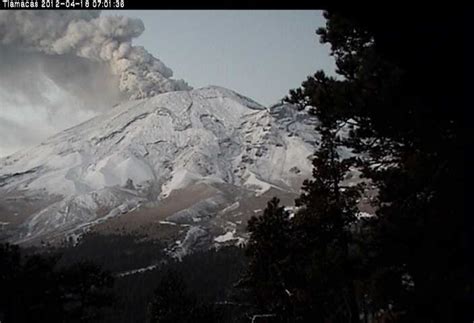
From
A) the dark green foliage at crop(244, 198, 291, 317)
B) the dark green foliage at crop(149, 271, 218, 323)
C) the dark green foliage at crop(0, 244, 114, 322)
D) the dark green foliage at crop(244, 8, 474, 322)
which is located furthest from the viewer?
the dark green foliage at crop(149, 271, 218, 323)

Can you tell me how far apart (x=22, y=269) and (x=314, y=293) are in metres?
14.1

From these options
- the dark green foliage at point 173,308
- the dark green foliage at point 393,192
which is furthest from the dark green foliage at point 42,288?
the dark green foliage at point 393,192

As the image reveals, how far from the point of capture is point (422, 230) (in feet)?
33.0

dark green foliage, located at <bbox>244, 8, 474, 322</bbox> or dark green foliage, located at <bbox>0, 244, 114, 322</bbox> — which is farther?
dark green foliage, located at <bbox>0, 244, 114, 322</bbox>

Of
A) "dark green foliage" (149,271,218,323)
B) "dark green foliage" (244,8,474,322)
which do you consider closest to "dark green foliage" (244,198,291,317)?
"dark green foliage" (244,8,474,322)

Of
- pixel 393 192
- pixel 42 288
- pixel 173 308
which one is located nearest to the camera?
pixel 393 192

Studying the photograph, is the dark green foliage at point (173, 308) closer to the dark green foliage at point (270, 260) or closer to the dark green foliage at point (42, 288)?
the dark green foliage at point (42, 288)

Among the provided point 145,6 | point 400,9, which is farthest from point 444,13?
point 145,6

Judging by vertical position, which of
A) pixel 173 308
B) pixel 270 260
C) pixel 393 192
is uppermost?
pixel 393 192

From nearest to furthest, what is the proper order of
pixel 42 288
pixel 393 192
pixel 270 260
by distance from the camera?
1. pixel 393 192
2. pixel 270 260
3. pixel 42 288

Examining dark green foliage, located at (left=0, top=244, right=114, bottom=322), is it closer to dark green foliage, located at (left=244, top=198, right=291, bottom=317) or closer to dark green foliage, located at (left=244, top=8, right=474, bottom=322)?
dark green foliage, located at (left=244, top=198, right=291, bottom=317)

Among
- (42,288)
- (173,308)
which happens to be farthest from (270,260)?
(173,308)

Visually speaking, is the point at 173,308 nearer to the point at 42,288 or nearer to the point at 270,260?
the point at 42,288

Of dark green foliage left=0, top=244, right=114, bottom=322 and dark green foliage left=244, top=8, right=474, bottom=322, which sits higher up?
dark green foliage left=244, top=8, right=474, bottom=322
